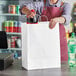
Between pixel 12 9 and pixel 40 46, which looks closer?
pixel 40 46

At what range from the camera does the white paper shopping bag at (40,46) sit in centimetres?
146

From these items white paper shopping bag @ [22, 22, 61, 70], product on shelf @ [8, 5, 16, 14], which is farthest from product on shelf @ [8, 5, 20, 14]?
white paper shopping bag @ [22, 22, 61, 70]

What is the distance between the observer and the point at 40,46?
1.47m

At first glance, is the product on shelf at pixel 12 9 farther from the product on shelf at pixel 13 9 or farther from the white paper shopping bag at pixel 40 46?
the white paper shopping bag at pixel 40 46

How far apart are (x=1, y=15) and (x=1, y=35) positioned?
106cm

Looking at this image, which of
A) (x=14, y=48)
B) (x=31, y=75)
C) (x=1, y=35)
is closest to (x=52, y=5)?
(x=31, y=75)

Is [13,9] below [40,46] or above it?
above

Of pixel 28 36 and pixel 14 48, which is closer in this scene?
pixel 28 36

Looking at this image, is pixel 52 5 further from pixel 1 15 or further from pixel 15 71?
pixel 1 15

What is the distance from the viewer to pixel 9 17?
5984mm

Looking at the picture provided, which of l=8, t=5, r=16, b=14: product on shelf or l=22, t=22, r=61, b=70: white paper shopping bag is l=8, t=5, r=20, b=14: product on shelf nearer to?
l=8, t=5, r=16, b=14: product on shelf

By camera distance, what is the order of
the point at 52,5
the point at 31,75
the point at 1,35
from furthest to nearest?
the point at 1,35 → the point at 52,5 → the point at 31,75

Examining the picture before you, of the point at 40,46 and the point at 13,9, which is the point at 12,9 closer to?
the point at 13,9

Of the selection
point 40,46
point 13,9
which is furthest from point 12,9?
point 40,46
